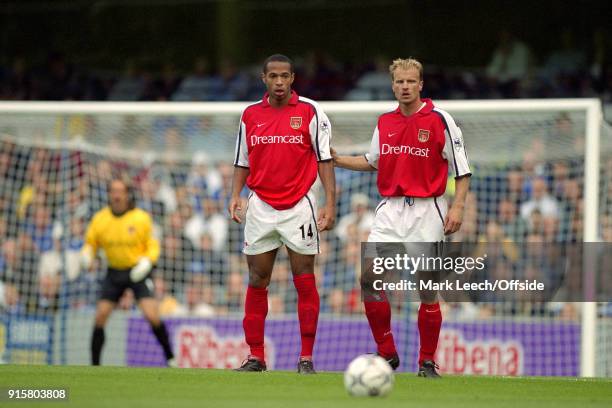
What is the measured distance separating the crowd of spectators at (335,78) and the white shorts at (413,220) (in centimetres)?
998

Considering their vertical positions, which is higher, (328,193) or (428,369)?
(328,193)

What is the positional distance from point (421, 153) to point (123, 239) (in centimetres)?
517

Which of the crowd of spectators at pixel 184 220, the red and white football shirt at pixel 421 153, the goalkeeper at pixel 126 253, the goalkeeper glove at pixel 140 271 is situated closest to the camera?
the red and white football shirt at pixel 421 153

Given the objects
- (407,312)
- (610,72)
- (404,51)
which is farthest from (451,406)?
(404,51)

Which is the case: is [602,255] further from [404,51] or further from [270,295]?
[404,51]

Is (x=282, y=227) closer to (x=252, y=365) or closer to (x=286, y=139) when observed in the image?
(x=286, y=139)

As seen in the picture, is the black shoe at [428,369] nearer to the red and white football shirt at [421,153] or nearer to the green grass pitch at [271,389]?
the green grass pitch at [271,389]

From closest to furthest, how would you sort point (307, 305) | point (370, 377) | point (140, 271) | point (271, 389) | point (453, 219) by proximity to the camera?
point (370, 377)
point (271, 389)
point (453, 219)
point (307, 305)
point (140, 271)

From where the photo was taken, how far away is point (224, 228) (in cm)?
1548

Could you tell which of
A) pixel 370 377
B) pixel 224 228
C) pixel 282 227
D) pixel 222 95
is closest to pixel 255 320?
pixel 282 227

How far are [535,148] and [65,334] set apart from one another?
561cm

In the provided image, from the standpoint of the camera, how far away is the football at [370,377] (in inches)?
284

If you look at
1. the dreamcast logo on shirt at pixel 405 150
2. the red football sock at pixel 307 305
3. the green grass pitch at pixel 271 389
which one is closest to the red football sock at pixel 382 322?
the green grass pitch at pixel 271 389

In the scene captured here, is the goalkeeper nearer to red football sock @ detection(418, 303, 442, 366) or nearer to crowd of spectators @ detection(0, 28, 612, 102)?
red football sock @ detection(418, 303, 442, 366)
